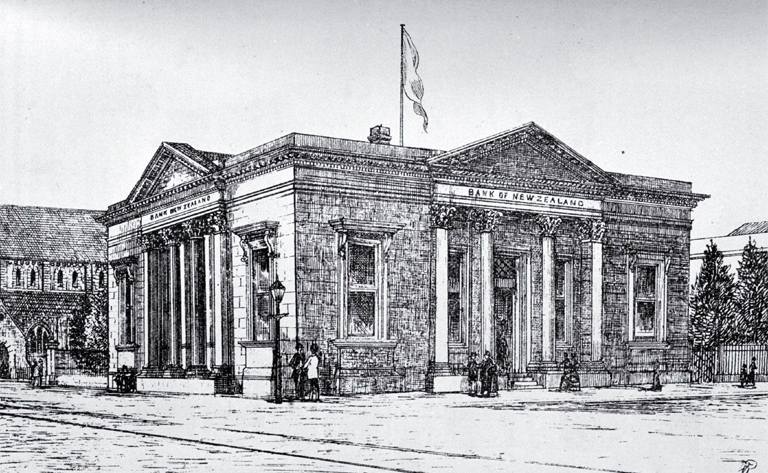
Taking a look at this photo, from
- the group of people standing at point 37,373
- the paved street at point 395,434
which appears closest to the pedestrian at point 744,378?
the paved street at point 395,434

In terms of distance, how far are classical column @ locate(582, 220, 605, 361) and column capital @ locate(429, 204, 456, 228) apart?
4495 mm

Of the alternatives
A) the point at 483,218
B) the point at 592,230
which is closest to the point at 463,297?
the point at 483,218

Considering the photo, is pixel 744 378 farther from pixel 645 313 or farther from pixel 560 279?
pixel 560 279

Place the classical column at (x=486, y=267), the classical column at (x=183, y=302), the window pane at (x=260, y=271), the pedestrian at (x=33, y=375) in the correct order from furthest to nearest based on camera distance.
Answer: the pedestrian at (x=33, y=375), the classical column at (x=183, y=302), the classical column at (x=486, y=267), the window pane at (x=260, y=271)

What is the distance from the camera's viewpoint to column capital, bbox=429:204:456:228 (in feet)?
98.8

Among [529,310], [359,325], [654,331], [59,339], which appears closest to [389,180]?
[359,325]

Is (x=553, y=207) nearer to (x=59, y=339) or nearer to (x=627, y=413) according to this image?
(x=627, y=413)

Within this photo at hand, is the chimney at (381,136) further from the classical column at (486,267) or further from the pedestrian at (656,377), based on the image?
the pedestrian at (656,377)

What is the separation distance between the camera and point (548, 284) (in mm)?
31750

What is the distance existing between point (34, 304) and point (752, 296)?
2517 cm

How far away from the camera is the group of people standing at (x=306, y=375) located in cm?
2623

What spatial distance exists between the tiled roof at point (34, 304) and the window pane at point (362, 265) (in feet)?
44.9

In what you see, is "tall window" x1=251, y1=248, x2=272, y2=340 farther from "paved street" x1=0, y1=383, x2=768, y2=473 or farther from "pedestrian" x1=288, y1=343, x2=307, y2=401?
"paved street" x1=0, y1=383, x2=768, y2=473
